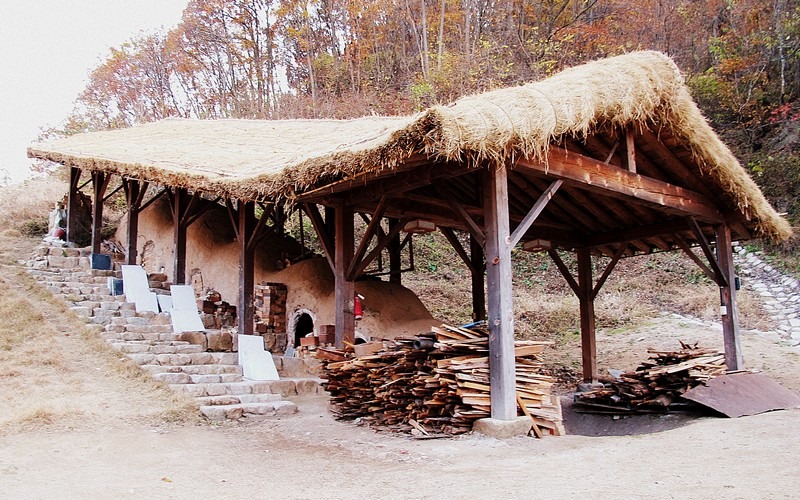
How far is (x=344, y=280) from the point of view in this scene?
814 cm

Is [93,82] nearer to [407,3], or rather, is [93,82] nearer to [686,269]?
[407,3]

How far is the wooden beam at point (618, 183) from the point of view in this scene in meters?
6.59

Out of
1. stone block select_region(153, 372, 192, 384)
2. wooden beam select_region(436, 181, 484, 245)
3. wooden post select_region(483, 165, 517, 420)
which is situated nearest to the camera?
wooden post select_region(483, 165, 517, 420)

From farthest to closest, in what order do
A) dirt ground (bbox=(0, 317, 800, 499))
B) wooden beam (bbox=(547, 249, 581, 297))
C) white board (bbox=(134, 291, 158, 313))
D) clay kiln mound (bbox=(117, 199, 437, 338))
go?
1. white board (bbox=(134, 291, 158, 313))
2. wooden beam (bbox=(547, 249, 581, 297))
3. clay kiln mound (bbox=(117, 199, 437, 338))
4. dirt ground (bbox=(0, 317, 800, 499))

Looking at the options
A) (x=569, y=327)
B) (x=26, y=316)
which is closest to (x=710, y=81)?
(x=569, y=327)

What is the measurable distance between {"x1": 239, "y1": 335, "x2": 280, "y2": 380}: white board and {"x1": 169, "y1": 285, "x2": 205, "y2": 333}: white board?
3.77 feet

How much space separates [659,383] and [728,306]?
1940mm

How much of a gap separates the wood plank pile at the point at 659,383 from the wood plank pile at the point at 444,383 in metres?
2.15

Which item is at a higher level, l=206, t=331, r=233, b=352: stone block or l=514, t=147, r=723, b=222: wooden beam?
l=514, t=147, r=723, b=222: wooden beam

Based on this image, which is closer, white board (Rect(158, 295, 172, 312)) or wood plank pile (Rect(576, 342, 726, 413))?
wood plank pile (Rect(576, 342, 726, 413))

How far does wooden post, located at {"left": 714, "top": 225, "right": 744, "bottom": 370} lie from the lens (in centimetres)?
874

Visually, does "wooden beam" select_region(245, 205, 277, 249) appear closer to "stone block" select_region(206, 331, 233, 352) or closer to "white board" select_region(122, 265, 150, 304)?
"stone block" select_region(206, 331, 233, 352)

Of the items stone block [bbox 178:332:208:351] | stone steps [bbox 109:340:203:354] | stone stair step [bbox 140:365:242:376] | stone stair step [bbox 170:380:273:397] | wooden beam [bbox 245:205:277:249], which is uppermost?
wooden beam [bbox 245:205:277:249]

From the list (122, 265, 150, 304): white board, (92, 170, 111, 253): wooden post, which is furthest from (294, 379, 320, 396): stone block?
(92, 170, 111, 253): wooden post
